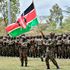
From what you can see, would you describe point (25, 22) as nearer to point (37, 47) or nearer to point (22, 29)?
point (22, 29)

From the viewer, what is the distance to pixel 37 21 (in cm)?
2048

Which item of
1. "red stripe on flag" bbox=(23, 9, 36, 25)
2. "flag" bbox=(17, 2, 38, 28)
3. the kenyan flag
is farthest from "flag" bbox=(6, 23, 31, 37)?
"red stripe on flag" bbox=(23, 9, 36, 25)

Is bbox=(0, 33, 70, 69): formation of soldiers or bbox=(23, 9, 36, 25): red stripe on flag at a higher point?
bbox=(23, 9, 36, 25): red stripe on flag

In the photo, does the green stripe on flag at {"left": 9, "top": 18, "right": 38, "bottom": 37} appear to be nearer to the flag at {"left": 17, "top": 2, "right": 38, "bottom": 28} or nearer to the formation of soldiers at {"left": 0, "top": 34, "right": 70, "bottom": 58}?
the flag at {"left": 17, "top": 2, "right": 38, "bottom": 28}

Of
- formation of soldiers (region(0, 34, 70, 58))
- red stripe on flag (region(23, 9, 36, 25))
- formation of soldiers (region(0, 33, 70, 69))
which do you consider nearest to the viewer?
formation of soldiers (region(0, 33, 70, 69))

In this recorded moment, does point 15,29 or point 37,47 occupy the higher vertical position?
point 15,29

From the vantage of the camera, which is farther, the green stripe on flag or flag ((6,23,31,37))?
flag ((6,23,31,37))

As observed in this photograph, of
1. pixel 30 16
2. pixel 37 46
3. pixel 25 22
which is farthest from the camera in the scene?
pixel 37 46

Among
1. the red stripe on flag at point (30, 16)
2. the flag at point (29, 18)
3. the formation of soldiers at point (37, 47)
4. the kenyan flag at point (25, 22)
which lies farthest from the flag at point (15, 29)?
the formation of soldiers at point (37, 47)

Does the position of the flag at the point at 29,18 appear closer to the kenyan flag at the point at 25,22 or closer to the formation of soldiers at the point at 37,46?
the kenyan flag at the point at 25,22

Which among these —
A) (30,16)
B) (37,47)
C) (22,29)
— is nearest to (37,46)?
(37,47)

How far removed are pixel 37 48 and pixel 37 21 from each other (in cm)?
976

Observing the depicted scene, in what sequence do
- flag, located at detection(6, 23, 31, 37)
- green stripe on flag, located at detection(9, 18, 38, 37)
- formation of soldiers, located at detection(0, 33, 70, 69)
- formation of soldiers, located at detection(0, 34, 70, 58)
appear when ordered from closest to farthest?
formation of soldiers, located at detection(0, 33, 70, 69), green stripe on flag, located at detection(9, 18, 38, 37), flag, located at detection(6, 23, 31, 37), formation of soldiers, located at detection(0, 34, 70, 58)

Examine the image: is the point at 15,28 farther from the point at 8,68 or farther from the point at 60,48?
the point at 60,48
